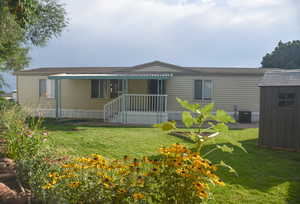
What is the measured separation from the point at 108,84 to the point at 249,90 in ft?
27.2

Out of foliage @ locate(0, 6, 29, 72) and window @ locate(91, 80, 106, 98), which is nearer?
foliage @ locate(0, 6, 29, 72)

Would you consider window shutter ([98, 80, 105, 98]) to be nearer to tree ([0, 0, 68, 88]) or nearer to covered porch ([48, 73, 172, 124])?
covered porch ([48, 73, 172, 124])

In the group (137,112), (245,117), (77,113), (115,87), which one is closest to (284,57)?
(245,117)

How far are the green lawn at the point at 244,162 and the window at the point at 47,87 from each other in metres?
9.63

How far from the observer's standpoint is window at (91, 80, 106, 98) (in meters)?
17.2

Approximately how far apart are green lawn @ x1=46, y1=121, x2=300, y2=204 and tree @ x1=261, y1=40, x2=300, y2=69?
95.3ft

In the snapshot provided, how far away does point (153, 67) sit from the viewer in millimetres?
16375

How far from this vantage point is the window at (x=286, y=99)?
7787mm

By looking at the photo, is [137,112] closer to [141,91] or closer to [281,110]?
[141,91]

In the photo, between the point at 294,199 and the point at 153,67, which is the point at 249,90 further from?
the point at 294,199

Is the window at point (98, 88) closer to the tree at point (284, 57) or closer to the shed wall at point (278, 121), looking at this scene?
the shed wall at point (278, 121)

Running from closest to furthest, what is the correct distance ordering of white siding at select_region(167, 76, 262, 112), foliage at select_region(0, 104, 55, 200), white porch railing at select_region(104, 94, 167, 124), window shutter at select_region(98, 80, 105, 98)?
foliage at select_region(0, 104, 55, 200), white porch railing at select_region(104, 94, 167, 124), white siding at select_region(167, 76, 262, 112), window shutter at select_region(98, 80, 105, 98)

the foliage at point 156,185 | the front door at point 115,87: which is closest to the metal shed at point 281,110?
the foliage at point 156,185

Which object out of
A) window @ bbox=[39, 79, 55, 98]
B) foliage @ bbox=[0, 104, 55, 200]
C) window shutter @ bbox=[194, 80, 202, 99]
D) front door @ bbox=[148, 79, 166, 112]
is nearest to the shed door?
foliage @ bbox=[0, 104, 55, 200]
